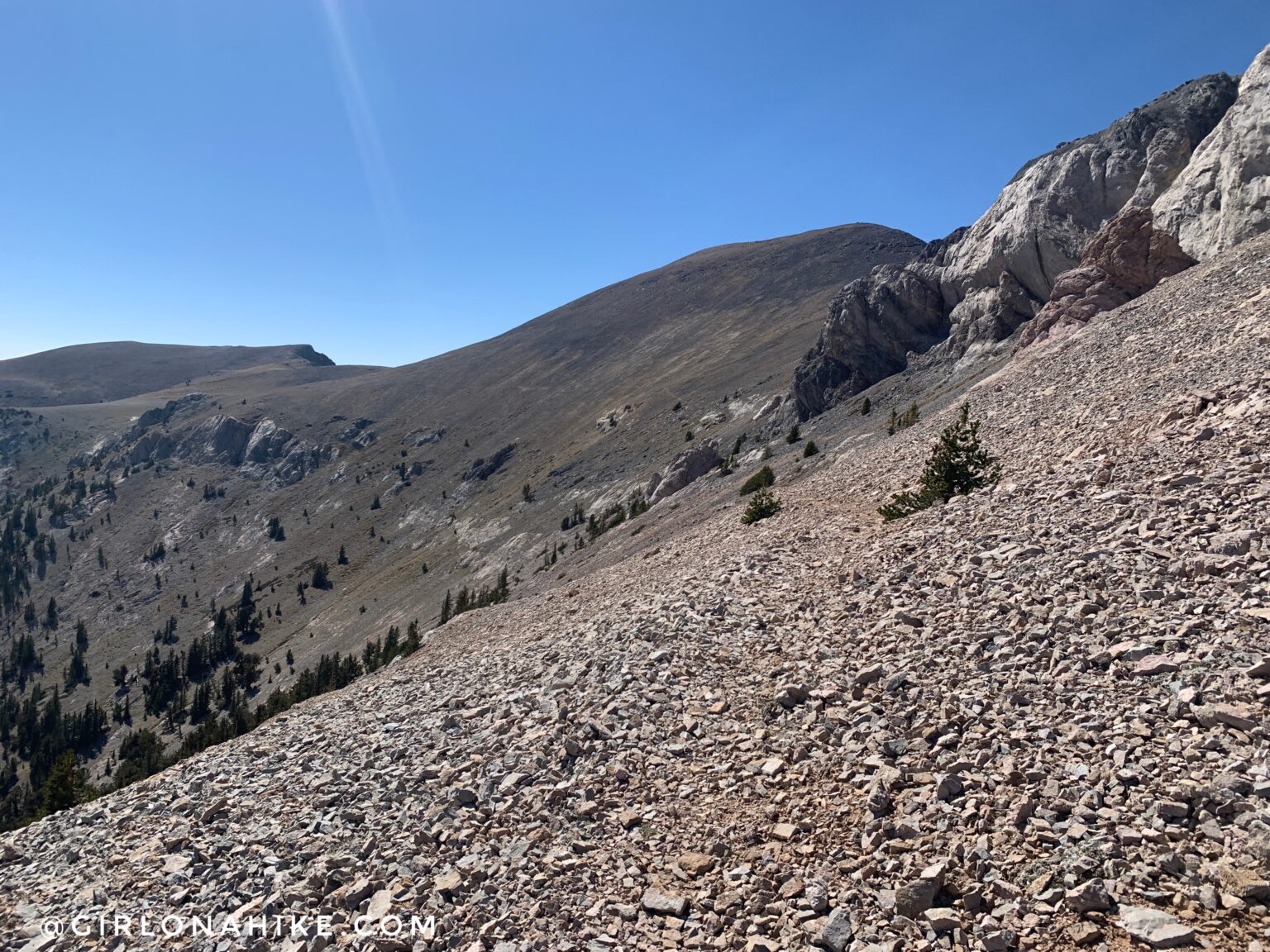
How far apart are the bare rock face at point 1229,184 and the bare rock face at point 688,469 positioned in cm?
3571

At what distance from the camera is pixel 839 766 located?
8672 millimetres

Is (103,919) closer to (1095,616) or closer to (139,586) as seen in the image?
(1095,616)

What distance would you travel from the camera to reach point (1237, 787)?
6180 mm

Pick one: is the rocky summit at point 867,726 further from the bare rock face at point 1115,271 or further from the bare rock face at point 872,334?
the bare rock face at point 872,334

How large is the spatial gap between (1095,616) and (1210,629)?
4.22 ft

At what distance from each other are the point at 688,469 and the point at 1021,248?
3096 centimetres

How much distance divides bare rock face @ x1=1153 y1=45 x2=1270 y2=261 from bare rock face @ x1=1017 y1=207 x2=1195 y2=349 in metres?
0.69

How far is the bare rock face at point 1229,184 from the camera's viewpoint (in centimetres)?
2997

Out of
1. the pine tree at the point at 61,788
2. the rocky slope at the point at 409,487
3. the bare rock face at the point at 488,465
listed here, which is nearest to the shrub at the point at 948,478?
the rocky slope at the point at 409,487

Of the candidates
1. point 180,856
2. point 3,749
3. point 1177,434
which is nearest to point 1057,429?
point 1177,434

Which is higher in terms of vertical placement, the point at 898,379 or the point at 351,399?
the point at 351,399

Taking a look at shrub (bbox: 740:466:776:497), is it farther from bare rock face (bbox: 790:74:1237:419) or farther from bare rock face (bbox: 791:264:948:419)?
bare rock face (bbox: 791:264:948:419)

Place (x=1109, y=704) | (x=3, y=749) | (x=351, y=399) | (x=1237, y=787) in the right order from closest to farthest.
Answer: (x=1237, y=787), (x=1109, y=704), (x=3, y=749), (x=351, y=399)

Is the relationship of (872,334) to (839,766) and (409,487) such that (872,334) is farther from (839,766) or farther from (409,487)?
(409,487)
